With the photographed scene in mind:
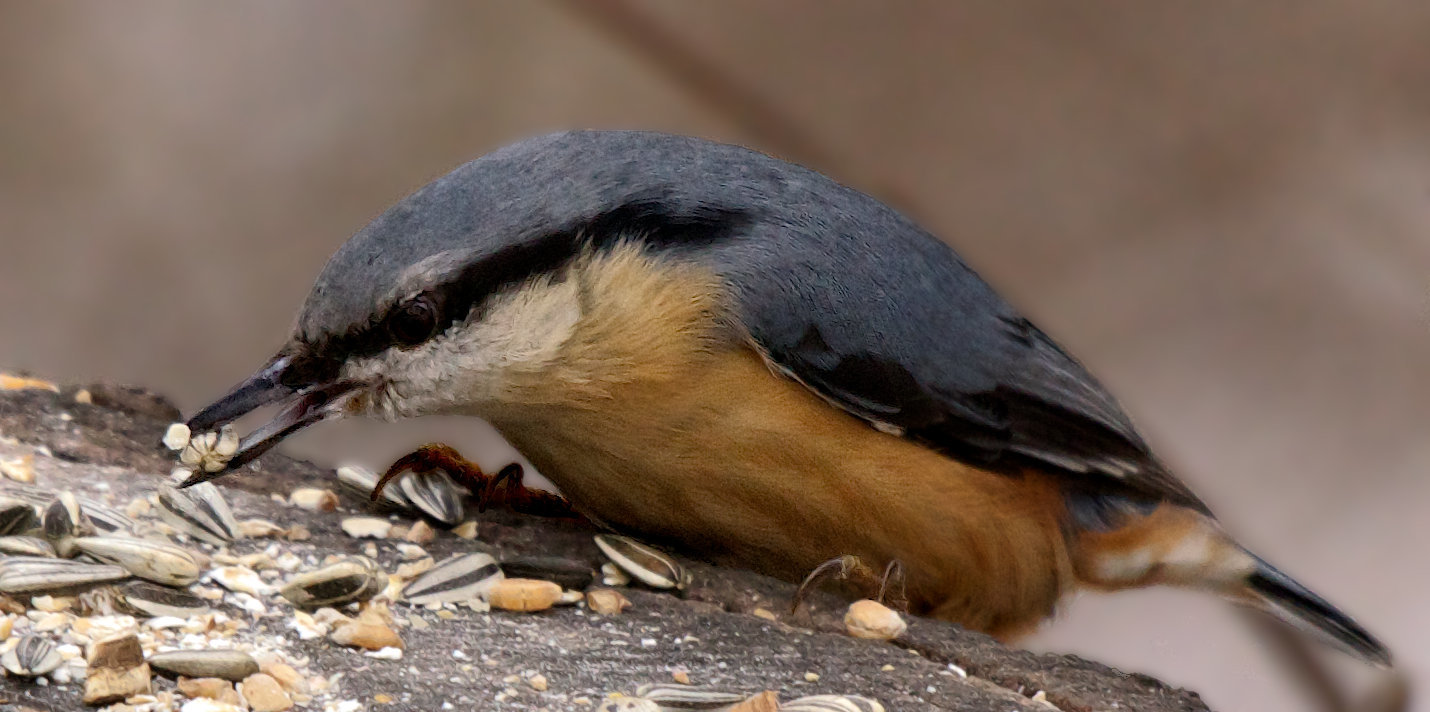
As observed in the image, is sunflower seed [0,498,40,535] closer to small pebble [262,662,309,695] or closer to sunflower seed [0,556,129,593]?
sunflower seed [0,556,129,593]

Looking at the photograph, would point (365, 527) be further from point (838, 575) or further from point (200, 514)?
point (838, 575)

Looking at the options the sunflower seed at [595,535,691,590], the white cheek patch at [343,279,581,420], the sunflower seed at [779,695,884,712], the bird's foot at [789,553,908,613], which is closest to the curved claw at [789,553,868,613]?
the bird's foot at [789,553,908,613]

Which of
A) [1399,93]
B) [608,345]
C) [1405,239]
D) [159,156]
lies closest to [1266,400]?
[1405,239]

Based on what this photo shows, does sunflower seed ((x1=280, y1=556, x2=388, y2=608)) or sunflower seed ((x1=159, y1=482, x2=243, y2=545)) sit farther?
sunflower seed ((x1=159, y1=482, x2=243, y2=545))

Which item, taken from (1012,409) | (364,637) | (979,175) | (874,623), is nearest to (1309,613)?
(1012,409)

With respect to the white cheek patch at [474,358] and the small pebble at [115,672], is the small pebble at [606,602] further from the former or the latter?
the small pebble at [115,672]

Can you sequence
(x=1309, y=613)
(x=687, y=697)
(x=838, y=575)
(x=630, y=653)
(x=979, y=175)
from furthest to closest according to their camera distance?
(x=979, y=175)
(x=1309, y=613)
(x=838, y=575)
(x=630, y=653)
(x=687, y=697)
